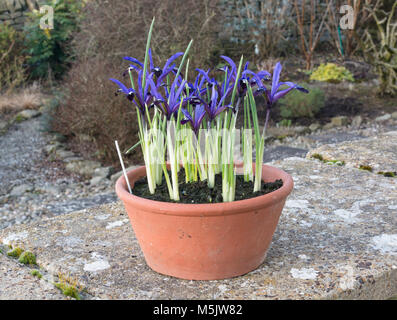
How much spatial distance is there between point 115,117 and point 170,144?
3.47 metres

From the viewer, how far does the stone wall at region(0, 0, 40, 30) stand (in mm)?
9070

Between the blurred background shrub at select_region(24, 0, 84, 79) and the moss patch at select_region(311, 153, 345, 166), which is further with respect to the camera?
the blurred background shrub at select_region(24, 0, 84, 79)

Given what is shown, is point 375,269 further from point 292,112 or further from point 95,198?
point 292,112

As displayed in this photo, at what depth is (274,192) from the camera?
1.25 meters

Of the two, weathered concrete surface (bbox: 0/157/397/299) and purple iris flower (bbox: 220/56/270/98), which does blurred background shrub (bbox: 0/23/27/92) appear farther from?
purple iris flower (bbox: 220/56/270/98)

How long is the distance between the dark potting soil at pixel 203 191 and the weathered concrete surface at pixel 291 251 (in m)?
0.20

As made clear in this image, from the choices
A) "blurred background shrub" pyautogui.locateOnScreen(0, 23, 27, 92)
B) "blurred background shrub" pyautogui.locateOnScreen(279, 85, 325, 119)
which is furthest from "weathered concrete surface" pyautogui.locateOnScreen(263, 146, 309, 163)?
"blurred background shrub" pyautogui.locateOnScreen(0, 23, 27, 92)

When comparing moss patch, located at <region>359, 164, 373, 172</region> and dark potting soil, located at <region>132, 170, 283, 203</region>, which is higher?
dark potting soil, located at <region>132, 170, 283, 203</region>

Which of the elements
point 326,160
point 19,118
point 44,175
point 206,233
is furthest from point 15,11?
point 206,233

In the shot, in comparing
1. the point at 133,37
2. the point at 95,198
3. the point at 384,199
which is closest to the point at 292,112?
the point at 133,37

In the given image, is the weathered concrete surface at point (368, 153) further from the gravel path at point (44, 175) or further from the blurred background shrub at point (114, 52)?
the blurred background shrub at point (114, 52)

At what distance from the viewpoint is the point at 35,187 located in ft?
14.5

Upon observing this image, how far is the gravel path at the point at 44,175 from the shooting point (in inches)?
155

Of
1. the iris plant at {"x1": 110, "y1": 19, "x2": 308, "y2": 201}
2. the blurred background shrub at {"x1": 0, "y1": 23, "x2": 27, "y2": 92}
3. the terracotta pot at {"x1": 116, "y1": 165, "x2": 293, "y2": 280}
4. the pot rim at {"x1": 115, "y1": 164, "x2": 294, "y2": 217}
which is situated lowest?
the blurred background shrub at {"x1": 0, "y1": 23, "x2": 27, "y2": 92}
